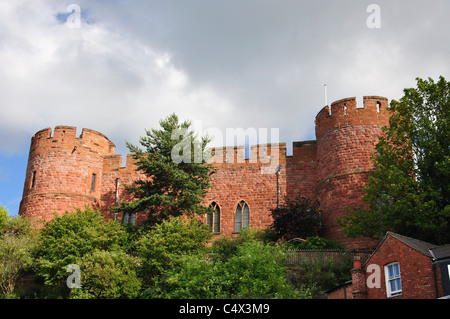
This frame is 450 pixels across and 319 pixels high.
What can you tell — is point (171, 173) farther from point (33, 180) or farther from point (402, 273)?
point (402, 273)

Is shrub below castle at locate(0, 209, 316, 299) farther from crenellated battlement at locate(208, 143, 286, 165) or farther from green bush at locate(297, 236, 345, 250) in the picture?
crenellated battlement at locate(208, 143, 286, 165)

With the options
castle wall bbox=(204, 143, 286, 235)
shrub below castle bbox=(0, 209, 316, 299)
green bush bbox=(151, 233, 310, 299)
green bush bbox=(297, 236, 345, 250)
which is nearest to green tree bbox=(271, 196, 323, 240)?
green bush bbox=(297, 236, 345, 250)

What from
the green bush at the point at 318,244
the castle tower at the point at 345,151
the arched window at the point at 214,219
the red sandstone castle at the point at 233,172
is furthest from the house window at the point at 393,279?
the arched window at the point at 214,219

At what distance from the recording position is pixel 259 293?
20.0 meters

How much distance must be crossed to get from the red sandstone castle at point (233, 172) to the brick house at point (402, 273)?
31.0 ft

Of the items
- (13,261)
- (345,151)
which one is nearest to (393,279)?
(345,151)

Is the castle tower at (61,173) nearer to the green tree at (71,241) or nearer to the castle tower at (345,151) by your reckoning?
the green tree at (71,241)

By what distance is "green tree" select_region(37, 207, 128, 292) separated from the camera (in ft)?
81.9

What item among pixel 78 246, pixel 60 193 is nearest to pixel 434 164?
pixel 78 246

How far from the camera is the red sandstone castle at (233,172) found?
30.2 m

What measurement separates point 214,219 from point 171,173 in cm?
544

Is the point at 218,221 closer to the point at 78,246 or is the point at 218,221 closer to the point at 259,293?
the point at 78,246
